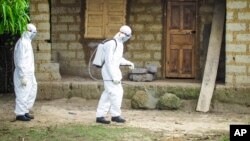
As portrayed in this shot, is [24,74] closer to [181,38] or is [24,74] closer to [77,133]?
[77,133]

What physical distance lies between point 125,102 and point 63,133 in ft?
10.9

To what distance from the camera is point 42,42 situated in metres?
11.3

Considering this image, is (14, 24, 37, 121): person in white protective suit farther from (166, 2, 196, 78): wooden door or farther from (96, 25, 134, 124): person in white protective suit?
(166, 2, 196, 78): wooden door

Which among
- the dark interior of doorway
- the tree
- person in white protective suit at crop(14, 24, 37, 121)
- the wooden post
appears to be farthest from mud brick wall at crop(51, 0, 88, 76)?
the tree

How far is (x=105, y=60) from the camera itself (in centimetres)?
841

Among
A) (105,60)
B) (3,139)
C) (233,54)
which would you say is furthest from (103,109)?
(233,54)

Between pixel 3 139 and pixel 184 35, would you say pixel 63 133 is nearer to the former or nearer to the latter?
pixel 3 139

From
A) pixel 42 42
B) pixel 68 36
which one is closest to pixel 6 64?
pixel 42 42

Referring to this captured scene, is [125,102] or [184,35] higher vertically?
[184,35]

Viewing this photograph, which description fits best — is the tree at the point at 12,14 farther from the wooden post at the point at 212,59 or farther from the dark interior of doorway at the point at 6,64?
the dark interior of doorway at the point at 6,64

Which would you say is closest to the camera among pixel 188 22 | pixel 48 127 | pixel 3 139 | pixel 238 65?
pixel 3 139

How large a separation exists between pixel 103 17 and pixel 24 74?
3818 mm

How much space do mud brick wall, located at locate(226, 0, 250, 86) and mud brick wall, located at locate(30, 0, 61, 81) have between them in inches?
162

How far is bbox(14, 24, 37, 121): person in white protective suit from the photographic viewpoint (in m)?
8.49
